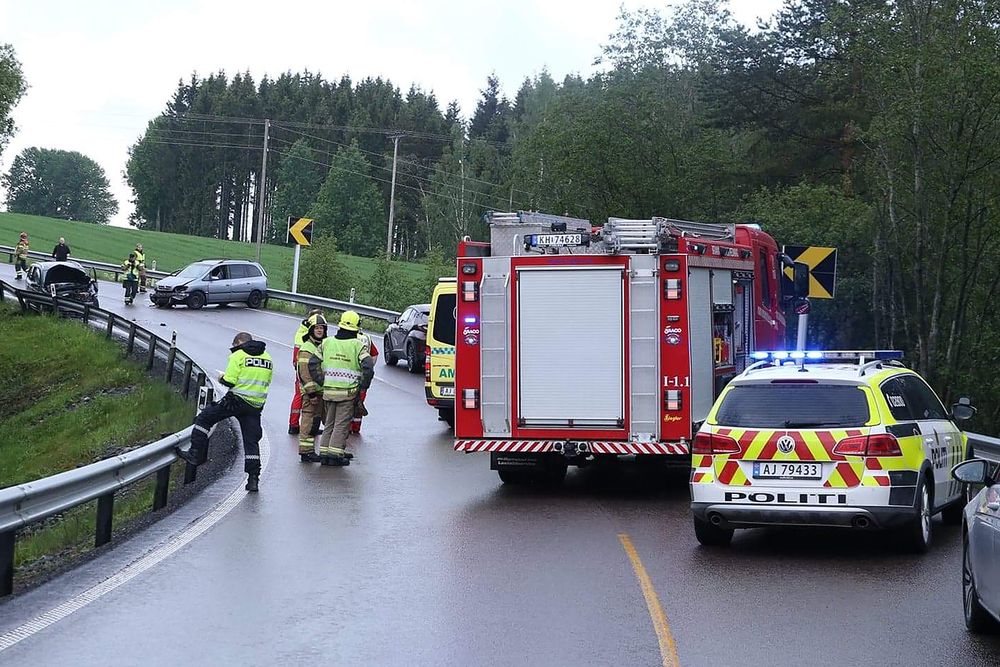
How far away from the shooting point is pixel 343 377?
17516 mm

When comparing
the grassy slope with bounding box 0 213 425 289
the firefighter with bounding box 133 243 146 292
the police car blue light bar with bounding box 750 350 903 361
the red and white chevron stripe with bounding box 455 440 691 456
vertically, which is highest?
the grassy slope with bounding box 0 213 425 289

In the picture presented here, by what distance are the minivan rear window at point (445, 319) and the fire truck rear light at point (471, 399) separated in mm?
7704

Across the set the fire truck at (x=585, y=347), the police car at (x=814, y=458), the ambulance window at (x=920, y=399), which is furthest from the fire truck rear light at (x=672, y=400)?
the police car at (x=814, y=458)

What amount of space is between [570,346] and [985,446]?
179 inches

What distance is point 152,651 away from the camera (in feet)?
25.4

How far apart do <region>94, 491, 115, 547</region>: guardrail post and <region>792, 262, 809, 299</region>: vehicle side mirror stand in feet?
35.4

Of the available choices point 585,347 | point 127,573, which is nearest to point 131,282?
point 585,347

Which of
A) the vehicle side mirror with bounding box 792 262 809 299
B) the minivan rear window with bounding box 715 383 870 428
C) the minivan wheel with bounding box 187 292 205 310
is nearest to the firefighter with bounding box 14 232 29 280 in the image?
the minivan wheel with bounding box 187 292 205 310

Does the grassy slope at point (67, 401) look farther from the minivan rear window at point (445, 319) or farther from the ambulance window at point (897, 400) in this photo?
the ambulance window at point (897, 400)

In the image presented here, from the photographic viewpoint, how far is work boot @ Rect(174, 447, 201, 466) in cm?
1427

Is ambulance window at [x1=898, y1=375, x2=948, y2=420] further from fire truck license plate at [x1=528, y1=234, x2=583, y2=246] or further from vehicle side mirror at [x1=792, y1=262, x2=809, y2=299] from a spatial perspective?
vehicle side mirror at [x1=792, y1=262, x2=809, y2=299]

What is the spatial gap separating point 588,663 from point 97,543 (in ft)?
18.6

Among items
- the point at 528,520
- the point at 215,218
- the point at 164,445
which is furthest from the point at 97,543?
the point at 215,218

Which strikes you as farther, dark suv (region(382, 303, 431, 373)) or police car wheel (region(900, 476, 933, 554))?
dark suv (region(382, 303, 431, 373))
